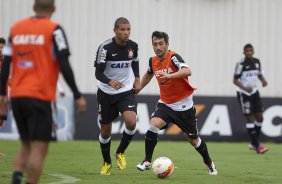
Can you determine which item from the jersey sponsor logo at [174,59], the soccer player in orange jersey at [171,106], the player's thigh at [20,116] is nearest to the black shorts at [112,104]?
the soccer player in orange jersey at [171,106]

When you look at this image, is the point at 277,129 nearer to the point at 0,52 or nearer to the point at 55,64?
the point at 0,52

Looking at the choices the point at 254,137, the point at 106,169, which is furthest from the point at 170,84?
the point at 254,137

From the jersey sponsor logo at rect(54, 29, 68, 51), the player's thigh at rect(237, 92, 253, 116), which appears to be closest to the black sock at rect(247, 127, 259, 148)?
the player's thigh at rect(237, 92, 253, 116)

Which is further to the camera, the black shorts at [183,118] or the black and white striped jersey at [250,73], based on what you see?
the black and white striped jersey at [250,73]

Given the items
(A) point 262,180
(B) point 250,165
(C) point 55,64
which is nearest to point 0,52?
(B) point 250,165

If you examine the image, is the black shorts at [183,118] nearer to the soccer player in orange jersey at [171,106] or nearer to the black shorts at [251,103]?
the soccer player in orange jersey at [171,106]

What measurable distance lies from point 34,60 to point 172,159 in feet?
27.6

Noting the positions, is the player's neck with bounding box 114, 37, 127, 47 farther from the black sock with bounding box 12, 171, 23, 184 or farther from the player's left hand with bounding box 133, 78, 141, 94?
the black sock with bounding box 12, 171, 23, 184

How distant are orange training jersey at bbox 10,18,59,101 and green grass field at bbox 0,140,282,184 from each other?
2.93 meters

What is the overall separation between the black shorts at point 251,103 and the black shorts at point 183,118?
7564mm

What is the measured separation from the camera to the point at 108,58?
1205cm

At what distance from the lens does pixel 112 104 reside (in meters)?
12.4

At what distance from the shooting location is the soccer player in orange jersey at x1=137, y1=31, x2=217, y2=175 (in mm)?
11930

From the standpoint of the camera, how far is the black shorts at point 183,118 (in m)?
12.0
